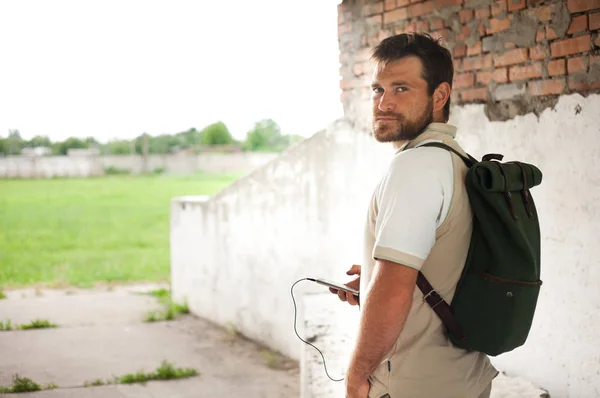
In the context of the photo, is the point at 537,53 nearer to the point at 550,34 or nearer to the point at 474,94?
the point at 550,34

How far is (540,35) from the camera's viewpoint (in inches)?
133

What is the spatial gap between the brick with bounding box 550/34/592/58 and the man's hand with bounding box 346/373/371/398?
2.07 m

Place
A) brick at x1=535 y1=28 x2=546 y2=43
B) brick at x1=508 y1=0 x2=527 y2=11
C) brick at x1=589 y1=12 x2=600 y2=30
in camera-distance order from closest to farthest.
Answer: brick at x1=589 y1=12 x2=600 y2=30 → brick at x1=535 y1=28 x2=546 y2=43 → brick at x1=508 y1=0 x2=527 y2=11

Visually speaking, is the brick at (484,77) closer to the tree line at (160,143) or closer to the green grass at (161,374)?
the green grass at (161,374)

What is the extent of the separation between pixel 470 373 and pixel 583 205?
1.51 metres

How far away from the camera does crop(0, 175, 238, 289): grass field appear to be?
10.5m

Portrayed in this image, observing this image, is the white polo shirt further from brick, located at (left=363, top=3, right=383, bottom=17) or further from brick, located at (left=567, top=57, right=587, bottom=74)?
brick, located at (left=363, top=3, right=383, bottom=17)

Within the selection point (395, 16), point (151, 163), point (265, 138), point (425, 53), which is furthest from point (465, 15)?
point (151, 163)

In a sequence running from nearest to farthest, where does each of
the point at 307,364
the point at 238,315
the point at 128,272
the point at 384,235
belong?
the point at 384,235, the point at 307,364, the point at 238,315, the point at 128,272

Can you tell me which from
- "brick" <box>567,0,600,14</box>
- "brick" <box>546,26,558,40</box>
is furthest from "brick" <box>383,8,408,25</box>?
"brick" <box>567,0,600,14</box>

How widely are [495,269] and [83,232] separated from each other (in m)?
15.7

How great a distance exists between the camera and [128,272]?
→ 418 inches

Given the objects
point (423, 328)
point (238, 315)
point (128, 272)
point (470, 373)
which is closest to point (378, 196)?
point (423, 328)

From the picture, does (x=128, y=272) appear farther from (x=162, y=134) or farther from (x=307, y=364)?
(x=162, y=134)
